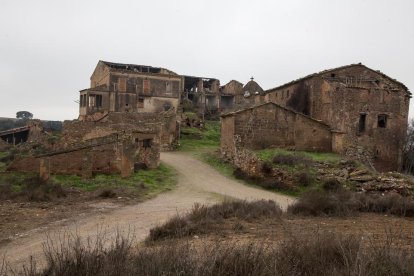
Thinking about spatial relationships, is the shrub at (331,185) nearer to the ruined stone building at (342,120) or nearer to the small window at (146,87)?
the ruined stone building at (342,120)

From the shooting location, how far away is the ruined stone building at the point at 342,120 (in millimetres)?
23656

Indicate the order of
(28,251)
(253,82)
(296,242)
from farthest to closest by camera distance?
(253,82) → (28,251) → (296,242)

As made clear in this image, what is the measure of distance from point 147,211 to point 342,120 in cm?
1698

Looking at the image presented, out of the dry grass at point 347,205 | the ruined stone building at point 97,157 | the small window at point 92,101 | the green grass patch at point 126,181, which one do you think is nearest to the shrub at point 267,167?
the green grass patch at point 126,181

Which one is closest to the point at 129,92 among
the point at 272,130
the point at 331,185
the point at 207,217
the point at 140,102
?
the point at 140,102

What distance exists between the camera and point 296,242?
581cm

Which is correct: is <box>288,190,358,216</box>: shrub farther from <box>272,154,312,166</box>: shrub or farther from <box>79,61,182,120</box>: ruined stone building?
<box>79,61,182,120</box>: ruined stone building

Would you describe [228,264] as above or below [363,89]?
below

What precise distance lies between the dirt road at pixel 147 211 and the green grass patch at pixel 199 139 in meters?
7.46

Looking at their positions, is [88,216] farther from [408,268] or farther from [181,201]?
[408,268]

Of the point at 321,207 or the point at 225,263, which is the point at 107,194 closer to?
the point at 321,207

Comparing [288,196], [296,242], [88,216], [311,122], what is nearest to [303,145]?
[311,122]

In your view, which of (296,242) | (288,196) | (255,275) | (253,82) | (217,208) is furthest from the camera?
(253,82)

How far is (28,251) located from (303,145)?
19432 mm
